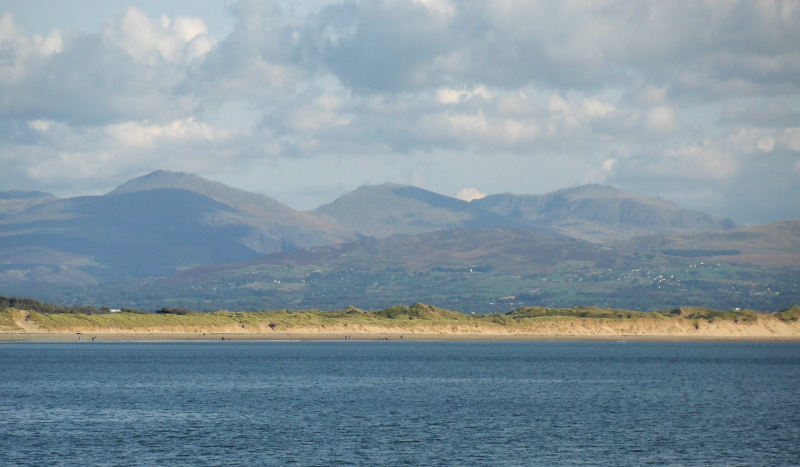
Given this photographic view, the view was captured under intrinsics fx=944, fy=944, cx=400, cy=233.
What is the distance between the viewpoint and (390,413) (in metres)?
65.6

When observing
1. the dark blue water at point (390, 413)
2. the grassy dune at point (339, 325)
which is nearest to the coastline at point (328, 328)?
the grassy dune at point (339, 325)

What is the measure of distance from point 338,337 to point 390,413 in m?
113

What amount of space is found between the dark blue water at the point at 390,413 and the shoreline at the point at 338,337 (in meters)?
44.1

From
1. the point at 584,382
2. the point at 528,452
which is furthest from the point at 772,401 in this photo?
the point at 528,452

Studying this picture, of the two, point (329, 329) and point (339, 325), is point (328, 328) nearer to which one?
point (329, 329)

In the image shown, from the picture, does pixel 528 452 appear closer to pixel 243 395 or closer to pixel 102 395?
pixel 243 395

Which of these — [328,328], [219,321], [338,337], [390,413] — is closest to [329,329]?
[328,328]

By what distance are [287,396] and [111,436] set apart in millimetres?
23884

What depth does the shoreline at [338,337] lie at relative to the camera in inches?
6235

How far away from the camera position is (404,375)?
Answer: 98.7 meters

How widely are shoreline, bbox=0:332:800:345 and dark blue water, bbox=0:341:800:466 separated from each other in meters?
44.1

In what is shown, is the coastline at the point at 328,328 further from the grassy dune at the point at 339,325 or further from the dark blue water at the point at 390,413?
the dark blue water at the point at 390,413

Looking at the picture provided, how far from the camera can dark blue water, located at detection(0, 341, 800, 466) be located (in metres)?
49.0

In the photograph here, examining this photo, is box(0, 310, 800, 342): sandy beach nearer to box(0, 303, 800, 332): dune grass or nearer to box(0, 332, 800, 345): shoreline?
box(0, 332, 800, 345): shoreline
